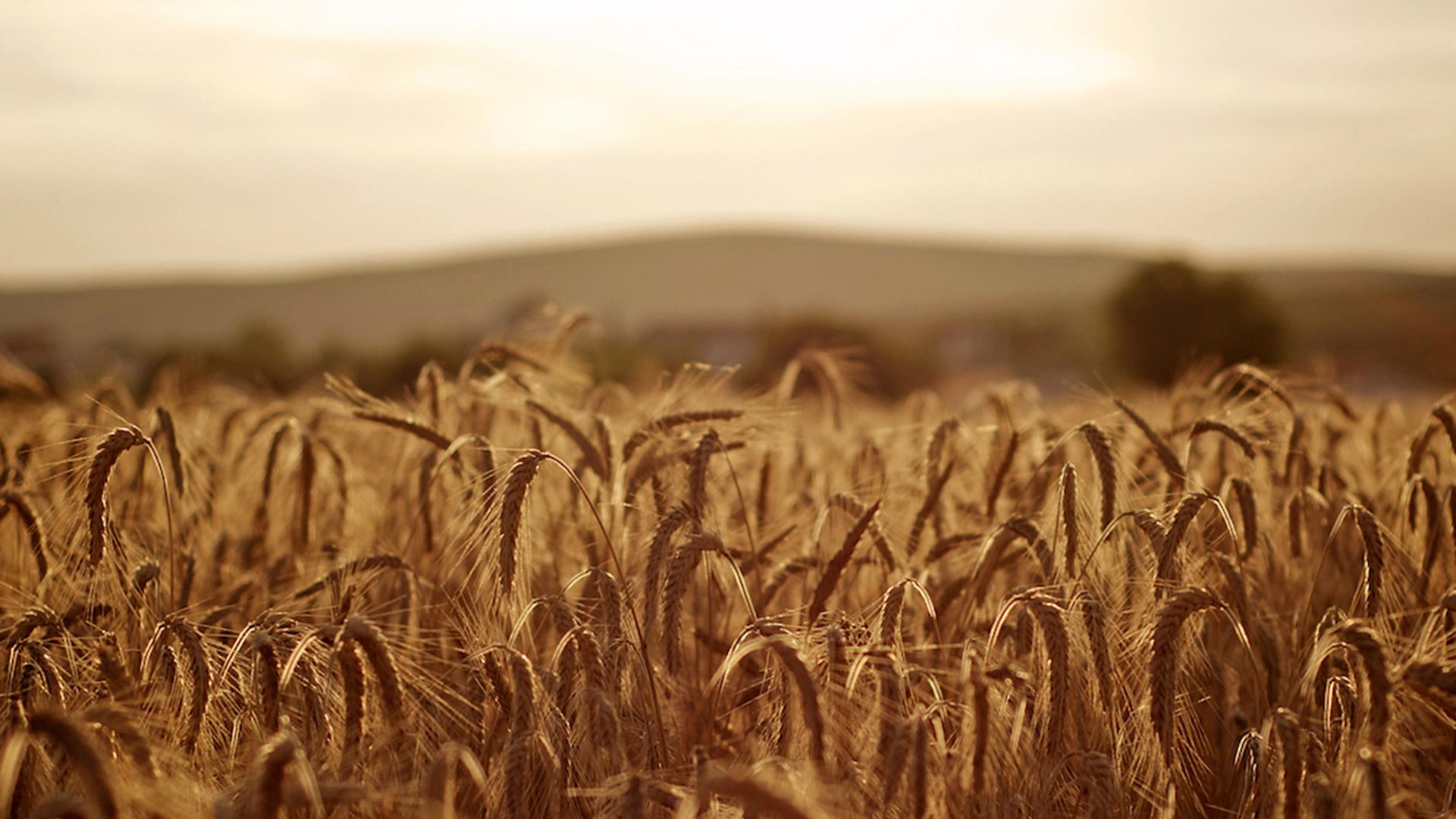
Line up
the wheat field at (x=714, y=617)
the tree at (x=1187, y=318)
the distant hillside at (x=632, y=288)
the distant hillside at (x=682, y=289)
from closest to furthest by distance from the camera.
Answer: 1. the wheat field at (x=714, y=617)
2. the tree at (x=1187, y=318)
3. the distant hillside at (x=682, y=289)
4. the distant hillside at (x=632, y=288)

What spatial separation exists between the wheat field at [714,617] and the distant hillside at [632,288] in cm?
7883

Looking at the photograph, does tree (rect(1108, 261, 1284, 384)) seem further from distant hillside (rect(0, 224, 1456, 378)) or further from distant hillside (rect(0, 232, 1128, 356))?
distant hillside (rect(0, 232, 1128, 356))

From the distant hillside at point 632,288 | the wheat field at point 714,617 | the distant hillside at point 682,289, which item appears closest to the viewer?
the wheat field at point 714,617

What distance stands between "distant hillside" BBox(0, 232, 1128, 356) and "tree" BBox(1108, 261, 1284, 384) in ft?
184

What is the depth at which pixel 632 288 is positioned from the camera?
3957 inches

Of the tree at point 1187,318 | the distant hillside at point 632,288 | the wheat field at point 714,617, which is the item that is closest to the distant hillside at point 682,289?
the distant hillside at point 632,288

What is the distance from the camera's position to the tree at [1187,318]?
25.9m

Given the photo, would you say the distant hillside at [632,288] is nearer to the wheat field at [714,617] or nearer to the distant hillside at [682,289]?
the distant hillside at [682,289]

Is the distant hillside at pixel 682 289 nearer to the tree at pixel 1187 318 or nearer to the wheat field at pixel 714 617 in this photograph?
the tree at pixel 1187 318

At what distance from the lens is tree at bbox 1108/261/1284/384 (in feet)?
85.1

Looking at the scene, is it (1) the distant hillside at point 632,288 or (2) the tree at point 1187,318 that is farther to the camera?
(1) the distant hillside at point 632,288

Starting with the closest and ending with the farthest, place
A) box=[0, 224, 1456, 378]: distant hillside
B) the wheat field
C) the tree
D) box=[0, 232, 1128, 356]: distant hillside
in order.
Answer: the wheat field → the tree → box=[0, 224, 1456, 378]: distant hillside → box=[0, 232, 1128, 356]: distant hillside

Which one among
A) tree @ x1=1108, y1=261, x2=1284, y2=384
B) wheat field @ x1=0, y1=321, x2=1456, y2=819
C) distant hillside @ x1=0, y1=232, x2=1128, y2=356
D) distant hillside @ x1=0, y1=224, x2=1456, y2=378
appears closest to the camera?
wheat field @ x1=0, y1=321, x2=1456, y2=819

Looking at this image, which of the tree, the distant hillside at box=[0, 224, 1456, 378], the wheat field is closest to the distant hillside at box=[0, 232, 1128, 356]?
the distant hillside at box=[0, 224, 1456, 378]
